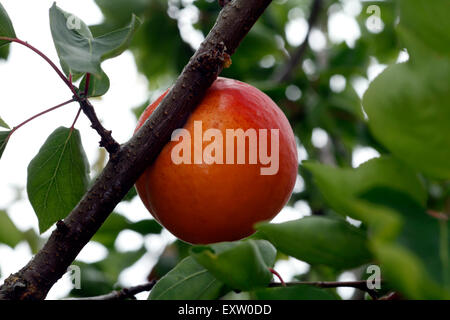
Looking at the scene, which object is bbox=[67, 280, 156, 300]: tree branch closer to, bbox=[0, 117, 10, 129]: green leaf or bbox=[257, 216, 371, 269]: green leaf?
bbox=[0, 117, 10, 129]: green leaf

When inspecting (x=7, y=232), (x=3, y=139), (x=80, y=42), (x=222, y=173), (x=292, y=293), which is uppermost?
(x=80, y=42)

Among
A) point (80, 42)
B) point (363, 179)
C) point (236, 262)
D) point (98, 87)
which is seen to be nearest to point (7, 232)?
point (98, 87)

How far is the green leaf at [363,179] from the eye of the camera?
0.54m

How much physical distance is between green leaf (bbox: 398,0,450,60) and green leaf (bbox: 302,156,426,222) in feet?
0.40

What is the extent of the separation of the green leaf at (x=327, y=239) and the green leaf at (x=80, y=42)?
0.36 m

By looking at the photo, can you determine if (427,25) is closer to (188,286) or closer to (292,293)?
(292,293)

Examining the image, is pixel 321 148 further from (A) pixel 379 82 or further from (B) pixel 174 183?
(A) pixel 379 82

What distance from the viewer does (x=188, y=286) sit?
2.59 ft

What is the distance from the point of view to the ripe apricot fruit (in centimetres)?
83

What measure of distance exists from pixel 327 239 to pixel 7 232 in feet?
4.28

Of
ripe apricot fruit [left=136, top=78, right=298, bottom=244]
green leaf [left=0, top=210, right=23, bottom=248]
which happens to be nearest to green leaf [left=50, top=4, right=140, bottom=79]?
ripe apricot fruit [left=136, top=78, right=298, bottom=244]

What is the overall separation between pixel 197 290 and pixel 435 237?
38 cm
